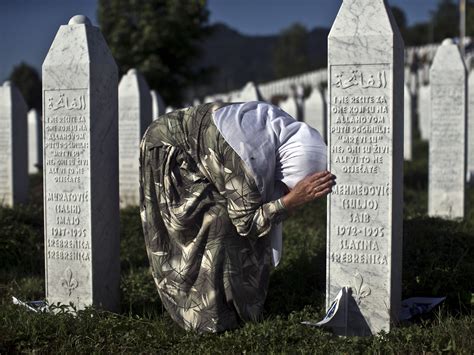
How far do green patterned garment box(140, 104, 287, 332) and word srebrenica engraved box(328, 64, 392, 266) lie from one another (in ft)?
1.75

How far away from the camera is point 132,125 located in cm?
1025

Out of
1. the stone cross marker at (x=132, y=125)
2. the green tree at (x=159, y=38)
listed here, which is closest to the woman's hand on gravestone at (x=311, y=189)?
the stone cross marker at (x=132, y=125)

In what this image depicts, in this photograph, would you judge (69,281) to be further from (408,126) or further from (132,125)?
(408,126)

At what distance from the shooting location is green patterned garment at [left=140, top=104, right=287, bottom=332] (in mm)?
4750

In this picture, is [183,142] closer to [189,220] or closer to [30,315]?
[189,220]

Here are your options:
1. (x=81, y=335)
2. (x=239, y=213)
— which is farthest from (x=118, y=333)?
(x=239, y=213)

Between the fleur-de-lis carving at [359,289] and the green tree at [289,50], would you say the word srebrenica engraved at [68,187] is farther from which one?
the green tree at [289,50]

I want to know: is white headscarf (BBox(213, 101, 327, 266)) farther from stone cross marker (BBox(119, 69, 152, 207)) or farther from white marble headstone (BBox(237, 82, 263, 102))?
white marble headstone (BBox(237, 82, 263, 102))

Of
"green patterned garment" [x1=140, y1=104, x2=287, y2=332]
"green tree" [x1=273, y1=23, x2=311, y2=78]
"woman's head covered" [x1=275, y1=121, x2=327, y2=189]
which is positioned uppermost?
"green tree" [x1=273, y1=23, x2=311, y2=78]

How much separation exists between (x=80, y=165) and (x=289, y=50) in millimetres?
70907

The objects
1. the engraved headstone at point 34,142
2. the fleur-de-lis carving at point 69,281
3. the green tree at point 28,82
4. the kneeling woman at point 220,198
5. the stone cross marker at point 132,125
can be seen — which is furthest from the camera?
the green tree at point 28,82

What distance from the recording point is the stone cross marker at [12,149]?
10.3m

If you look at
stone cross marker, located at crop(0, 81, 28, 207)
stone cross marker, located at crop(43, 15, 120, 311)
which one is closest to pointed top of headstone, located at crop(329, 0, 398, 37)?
stone cross marker, located at crop(43, 15, 120, 311)

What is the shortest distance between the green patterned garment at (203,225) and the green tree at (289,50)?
63063 mm
